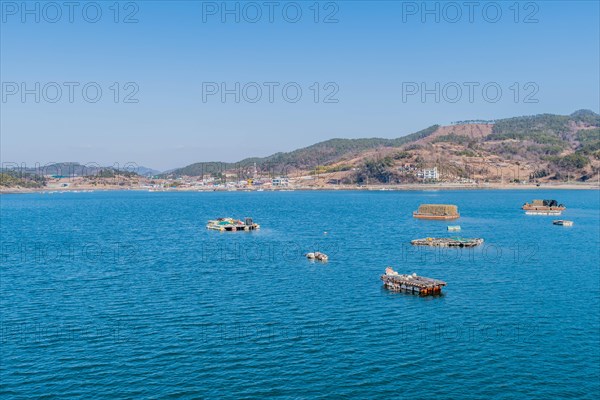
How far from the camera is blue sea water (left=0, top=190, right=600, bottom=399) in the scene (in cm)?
3984

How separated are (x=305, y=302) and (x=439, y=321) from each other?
15.0m

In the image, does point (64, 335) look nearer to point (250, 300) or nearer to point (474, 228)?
point (250, 300)

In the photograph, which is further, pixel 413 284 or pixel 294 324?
pixel 413 284

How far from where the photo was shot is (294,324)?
172ft

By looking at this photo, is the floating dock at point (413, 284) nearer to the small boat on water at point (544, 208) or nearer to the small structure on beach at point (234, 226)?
the small structure on beach at point (234, 226)

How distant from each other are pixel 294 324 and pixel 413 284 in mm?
18949

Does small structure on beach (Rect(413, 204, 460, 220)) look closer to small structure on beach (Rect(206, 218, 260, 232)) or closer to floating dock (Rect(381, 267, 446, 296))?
small structure on beach (Rect(206, 218, 260, 232))

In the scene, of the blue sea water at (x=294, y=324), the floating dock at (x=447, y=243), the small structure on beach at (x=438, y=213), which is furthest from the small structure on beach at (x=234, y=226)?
the small structure on beach at (x=438, y=213)

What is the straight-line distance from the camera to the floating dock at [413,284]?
211ft

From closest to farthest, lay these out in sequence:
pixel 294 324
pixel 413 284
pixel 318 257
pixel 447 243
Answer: pixel 294 324 < pixel 413 284 < pixel 318 257 < pixel 447 243

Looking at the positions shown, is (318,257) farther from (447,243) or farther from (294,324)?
(294,324)

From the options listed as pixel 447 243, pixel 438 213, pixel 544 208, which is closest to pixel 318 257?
pixel 447 243

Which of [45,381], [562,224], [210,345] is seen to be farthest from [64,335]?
[562,224]

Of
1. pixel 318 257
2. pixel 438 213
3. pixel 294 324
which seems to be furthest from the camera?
pixel 438 213
